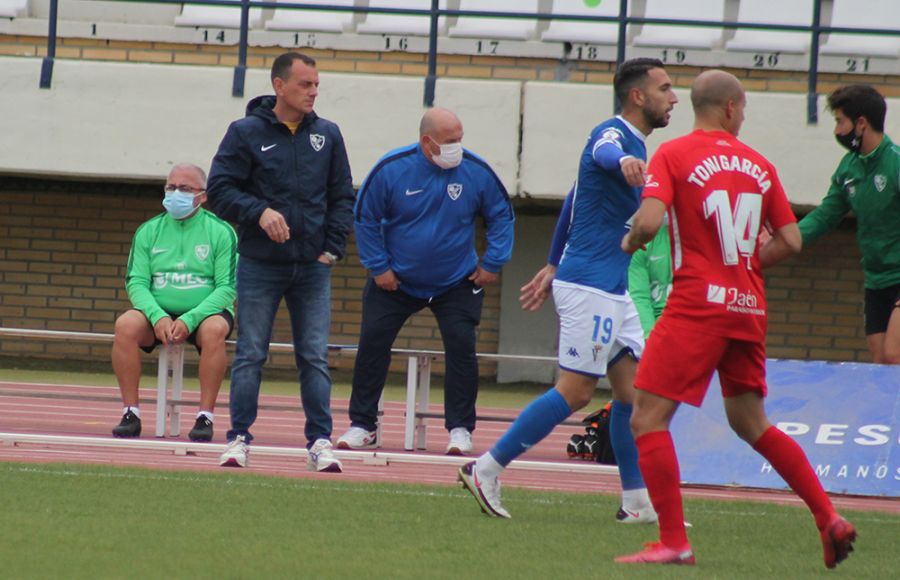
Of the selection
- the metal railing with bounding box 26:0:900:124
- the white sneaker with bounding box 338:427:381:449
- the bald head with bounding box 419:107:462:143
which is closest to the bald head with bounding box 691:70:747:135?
the bald head with bounding box 419:107:462:143

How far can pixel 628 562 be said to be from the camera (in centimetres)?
541

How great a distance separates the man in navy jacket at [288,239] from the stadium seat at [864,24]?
6812mm

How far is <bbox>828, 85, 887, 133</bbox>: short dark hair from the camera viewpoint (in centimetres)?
842

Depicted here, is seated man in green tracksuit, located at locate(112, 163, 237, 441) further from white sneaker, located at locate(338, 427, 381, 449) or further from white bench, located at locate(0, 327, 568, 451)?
white sneaker, located at locate(338, 427, 381, 449)

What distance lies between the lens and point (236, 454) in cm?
808

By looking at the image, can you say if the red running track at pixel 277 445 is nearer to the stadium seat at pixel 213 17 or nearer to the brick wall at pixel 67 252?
the brick wall at pixel 67 252

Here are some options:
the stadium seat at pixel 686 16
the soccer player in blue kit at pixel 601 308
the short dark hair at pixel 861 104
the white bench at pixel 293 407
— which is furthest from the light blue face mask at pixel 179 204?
the stadium seat at pixel 686 16

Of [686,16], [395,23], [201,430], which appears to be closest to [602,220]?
[201,430]

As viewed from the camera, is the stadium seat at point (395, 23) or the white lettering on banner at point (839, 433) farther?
the stadium seat at point (395, 23)

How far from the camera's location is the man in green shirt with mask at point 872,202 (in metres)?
8.46

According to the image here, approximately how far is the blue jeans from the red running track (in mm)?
330

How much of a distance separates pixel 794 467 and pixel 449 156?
158 inches

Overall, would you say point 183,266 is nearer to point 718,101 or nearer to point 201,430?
point 201,430

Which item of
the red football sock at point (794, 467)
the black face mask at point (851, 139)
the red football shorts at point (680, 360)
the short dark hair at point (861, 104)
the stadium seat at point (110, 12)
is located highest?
the stadium seat at point (110, 12)
